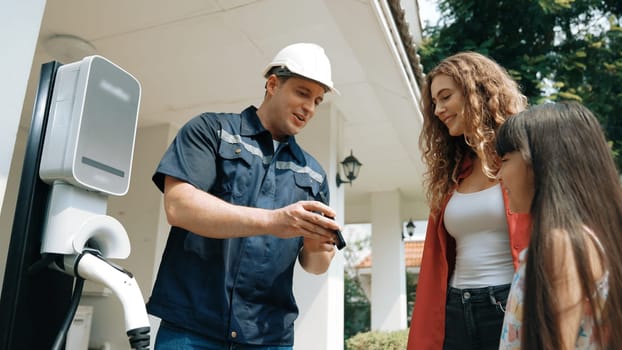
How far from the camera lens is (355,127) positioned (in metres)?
5.04

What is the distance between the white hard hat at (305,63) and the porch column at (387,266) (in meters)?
6.08

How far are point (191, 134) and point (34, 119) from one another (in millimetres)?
446

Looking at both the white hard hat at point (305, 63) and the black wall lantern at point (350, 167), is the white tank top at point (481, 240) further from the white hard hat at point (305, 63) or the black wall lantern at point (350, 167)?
the black wall lantern at point (350, 167)

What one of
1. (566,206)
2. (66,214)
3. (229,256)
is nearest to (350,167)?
(229,256)

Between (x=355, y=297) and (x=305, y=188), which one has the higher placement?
(x=305, y=188)

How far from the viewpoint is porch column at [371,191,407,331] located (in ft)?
23.8

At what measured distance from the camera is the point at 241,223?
4.14 ft

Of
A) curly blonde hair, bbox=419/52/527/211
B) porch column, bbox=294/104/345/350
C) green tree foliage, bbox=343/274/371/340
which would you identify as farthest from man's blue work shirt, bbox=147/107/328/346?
green tree foliage, bbox=343/274/371/340

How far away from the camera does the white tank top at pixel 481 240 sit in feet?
5.03

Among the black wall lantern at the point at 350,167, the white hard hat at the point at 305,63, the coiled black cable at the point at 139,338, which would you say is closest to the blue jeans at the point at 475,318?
the white hard hat at the point at 305,63

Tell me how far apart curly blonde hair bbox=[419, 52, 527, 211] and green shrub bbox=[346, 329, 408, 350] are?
3.93 m

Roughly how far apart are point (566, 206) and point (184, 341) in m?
1.01

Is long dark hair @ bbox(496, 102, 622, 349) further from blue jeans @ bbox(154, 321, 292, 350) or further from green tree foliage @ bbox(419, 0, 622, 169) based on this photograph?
green tree foliage @ bbox(419, 0, 622, 169)

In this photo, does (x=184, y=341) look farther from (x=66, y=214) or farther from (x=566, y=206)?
(x=566, y=206)
